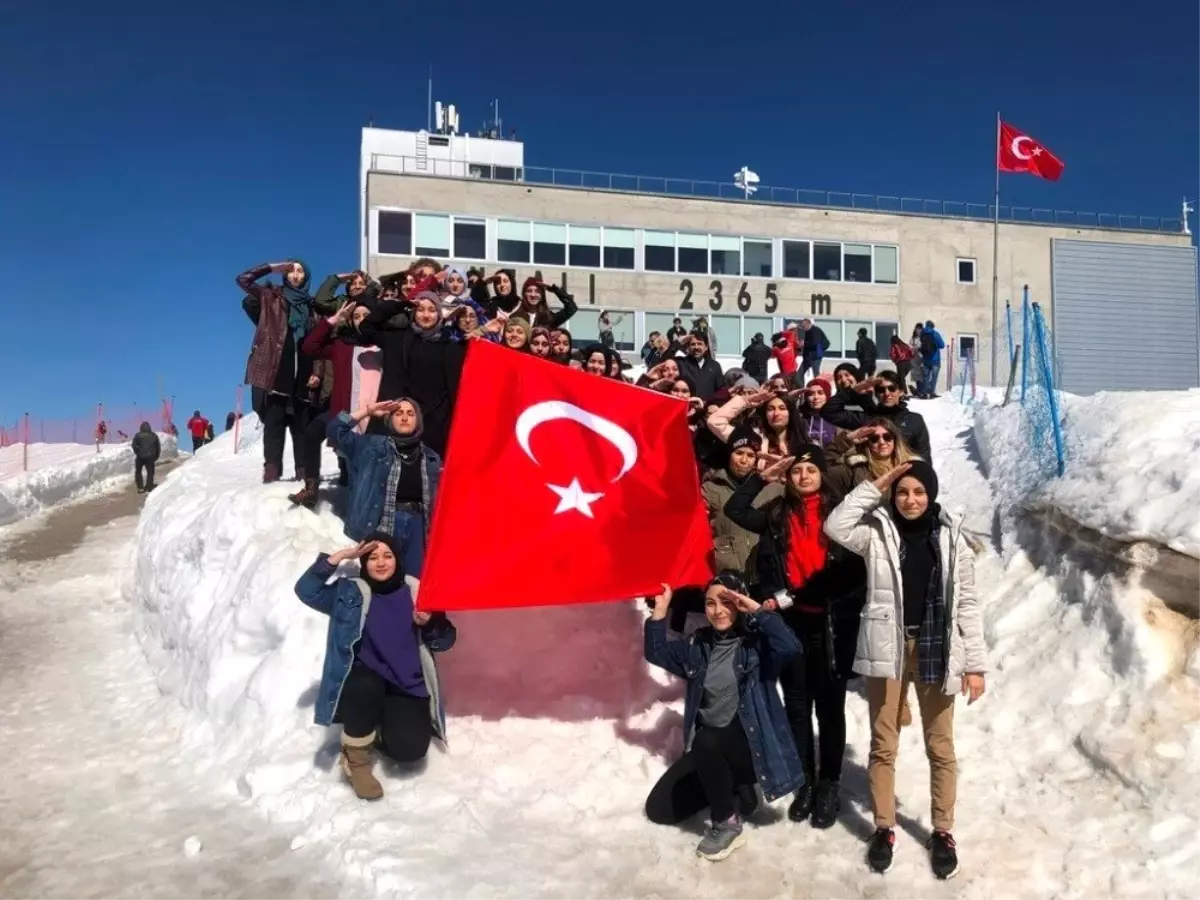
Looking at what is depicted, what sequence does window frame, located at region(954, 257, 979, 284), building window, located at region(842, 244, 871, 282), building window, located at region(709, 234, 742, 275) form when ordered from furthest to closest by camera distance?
window frame, located at region(954, 257, 979, 284), building window, located at region(842, 244, 871, 282), building window, located at region(709, 234, 742, 275)

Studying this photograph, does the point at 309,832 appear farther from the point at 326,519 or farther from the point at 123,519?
the point at 123,519

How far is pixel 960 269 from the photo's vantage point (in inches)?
1298

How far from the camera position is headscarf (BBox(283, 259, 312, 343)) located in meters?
8.20

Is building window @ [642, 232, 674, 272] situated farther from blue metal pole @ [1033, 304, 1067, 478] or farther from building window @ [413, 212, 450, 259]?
blue metal pole @ [1033, 304, 1067, 478]

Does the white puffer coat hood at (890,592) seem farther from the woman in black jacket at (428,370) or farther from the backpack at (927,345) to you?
the backpack at (927,345)

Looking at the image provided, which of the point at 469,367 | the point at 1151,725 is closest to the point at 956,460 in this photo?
the point at 1151,725

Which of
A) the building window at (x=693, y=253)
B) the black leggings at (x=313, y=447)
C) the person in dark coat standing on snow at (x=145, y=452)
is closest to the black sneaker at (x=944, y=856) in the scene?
Answer: the black leggings at (x=313, y=447)

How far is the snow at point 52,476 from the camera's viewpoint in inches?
680

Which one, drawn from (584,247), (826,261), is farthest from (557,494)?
(826,261)

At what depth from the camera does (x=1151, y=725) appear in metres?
5.29

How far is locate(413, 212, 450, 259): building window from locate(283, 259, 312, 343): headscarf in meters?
20.6

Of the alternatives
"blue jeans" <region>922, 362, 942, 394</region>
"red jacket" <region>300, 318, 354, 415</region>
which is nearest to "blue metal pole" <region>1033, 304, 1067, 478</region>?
"red jacket" <region>300, 318, 354, 415</region>

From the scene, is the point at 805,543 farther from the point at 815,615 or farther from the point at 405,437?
the point at 405,437

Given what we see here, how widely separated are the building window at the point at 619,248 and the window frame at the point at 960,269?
40.0 ft
